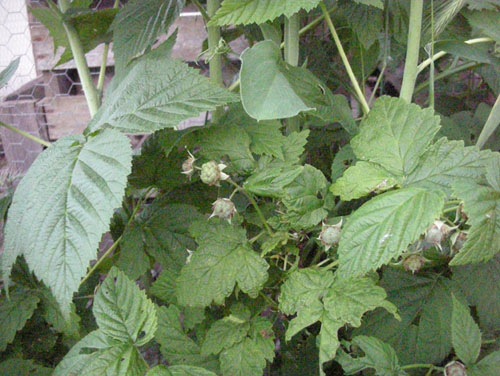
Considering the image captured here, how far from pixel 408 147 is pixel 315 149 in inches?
10.8

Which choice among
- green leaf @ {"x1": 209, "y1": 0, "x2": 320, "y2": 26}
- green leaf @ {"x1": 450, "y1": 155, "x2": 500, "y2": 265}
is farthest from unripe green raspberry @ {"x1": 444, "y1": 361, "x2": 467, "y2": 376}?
green leaf @ {"x1": 209, "y1": 0, "x2": 320, "y2": 26}

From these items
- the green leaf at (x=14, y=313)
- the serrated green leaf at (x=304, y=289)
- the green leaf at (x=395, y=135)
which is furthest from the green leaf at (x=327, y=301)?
the green leaf at (x=14, y=313)

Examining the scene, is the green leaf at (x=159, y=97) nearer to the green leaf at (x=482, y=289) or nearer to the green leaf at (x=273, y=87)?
the green leaf at (x=273, y=87)

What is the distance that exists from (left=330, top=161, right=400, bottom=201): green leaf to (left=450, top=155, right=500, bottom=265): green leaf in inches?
2.4

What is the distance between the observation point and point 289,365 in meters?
0.53

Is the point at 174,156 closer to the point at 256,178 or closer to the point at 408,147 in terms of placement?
the point at 256,178

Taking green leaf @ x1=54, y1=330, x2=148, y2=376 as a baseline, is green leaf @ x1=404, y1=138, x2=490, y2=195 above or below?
above

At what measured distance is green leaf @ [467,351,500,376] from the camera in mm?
381

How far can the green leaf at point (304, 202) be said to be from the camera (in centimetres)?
40

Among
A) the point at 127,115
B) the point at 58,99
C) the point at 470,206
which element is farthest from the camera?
the point at 58,99

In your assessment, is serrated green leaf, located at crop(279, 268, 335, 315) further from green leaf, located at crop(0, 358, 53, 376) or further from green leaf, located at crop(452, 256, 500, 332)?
green leaf, located at crop(0, 358, 53, 376)

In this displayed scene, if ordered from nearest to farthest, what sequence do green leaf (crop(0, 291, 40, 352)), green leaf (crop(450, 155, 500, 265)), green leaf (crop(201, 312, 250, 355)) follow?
green leaf (crop(450, 155, 500, 265)) → green leaf (crop(201, 312, 250, 355)) → green leaf (crop(0, 291, 40, 352))

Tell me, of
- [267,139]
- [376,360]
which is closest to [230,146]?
[267,139]

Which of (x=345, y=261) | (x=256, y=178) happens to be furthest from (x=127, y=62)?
(x=345, y=261)
